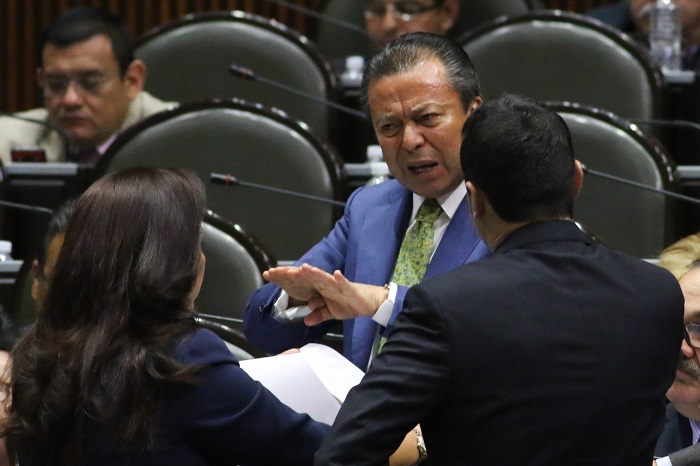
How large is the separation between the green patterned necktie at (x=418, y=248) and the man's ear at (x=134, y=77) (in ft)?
4.98

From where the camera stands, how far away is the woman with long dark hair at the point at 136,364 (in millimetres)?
1259

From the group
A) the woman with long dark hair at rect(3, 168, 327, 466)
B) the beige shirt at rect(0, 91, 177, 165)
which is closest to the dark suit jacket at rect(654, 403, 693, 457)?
the woman with long dark hair at rect(3, 168, 327, 466)

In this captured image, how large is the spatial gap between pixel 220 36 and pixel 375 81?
1535mm

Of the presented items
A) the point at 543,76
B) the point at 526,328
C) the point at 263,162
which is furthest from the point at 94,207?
the point at 543,76

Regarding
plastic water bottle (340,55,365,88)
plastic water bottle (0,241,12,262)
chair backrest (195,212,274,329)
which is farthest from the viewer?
plastic water bottle (340,55,365,88)

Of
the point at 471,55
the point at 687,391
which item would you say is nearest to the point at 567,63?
the point at 471,55

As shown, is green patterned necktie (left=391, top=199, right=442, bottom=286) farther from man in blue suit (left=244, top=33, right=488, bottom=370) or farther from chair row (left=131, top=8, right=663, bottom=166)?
chair row (left=131, top=8, right=663, bottom=166)

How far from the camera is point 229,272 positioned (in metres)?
2.20

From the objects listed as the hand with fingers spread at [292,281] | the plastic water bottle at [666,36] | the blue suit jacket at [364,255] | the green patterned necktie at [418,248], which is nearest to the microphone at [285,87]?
the plastic water bottle at [666,36]

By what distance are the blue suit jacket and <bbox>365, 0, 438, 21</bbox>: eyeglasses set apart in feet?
5.08

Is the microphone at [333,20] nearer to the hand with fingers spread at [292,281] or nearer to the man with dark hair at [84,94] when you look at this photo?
the man with dark hair at [84,94]

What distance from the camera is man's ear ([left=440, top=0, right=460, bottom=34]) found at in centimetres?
331

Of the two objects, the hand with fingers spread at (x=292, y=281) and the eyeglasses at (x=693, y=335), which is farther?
the eyeglasses at (x=693, y=335)

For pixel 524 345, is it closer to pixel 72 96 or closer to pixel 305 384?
pixel 305 384
